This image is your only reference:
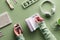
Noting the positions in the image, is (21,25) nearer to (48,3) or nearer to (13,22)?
(13,22)

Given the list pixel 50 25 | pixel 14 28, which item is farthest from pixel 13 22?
pixel 50 25

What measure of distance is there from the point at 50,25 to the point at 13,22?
Answer: 8.0 inches

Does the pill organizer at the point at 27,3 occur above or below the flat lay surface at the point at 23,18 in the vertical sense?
above

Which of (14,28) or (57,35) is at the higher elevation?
(14,28)

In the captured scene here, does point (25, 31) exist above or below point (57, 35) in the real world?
above

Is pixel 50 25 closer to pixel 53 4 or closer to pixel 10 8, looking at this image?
pixel 53 4

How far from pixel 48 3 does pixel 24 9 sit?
0.14 meters

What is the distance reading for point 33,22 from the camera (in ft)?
3.14

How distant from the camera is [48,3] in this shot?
1004 millimetres

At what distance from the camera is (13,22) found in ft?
3.15

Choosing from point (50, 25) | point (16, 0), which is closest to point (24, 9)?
point (16, 0)

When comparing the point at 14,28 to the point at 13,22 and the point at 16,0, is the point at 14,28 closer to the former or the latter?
the point at 13,22

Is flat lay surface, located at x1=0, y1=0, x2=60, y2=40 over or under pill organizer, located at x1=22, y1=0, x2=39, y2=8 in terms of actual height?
under

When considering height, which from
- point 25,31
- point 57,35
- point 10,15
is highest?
point 10,15
